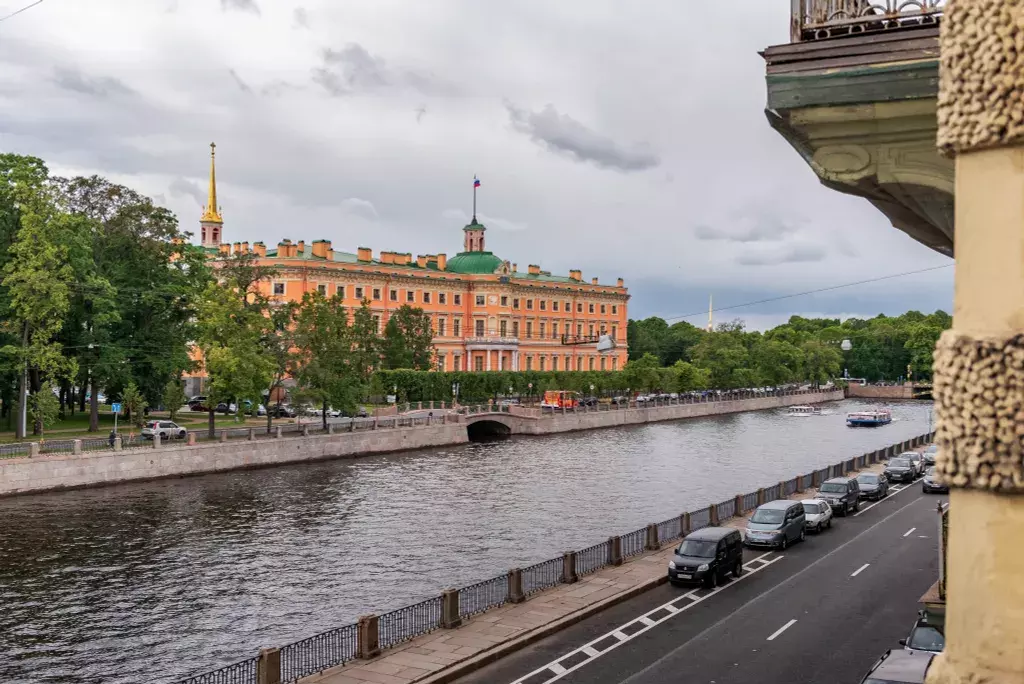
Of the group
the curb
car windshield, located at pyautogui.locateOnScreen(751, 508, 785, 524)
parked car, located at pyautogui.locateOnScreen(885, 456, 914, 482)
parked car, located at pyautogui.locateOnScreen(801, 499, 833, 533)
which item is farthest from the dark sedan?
the curb

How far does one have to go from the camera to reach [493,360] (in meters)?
126

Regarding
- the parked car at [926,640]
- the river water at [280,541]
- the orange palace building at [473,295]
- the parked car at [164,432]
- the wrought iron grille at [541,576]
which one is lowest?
the river water at [280,541]

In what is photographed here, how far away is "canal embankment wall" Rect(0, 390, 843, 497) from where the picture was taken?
47406 millimetres

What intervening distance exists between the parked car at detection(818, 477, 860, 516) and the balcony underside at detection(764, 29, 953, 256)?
35318mm

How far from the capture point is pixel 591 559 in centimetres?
2977

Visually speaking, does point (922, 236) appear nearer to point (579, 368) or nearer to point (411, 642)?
point (411, 642)

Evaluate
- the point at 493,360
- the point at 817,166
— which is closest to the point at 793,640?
the point at 817,166

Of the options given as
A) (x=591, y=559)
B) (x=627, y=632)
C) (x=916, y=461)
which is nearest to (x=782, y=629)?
(x=627, y=632)

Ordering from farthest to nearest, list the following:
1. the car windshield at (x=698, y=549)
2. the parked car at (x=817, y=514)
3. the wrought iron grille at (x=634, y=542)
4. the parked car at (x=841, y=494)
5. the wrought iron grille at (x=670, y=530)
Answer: the parked car at (x=841, y=494) < the parked car at (x=817, y=514) < the wrought iron grille at (x=670, y=530) < the wrought iron grille at (x=634, y=542) < the car windshield at (x=698, y=549)

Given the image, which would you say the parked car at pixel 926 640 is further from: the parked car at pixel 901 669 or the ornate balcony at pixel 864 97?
the ornate balcony at pixel 864 97

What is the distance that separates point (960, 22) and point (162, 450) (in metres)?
53.4

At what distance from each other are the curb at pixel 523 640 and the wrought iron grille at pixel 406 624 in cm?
208

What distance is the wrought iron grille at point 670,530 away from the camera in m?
34.1

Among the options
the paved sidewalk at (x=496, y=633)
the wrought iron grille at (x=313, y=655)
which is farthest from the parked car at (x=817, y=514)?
the wrought iron grille at (x=313, y=655)
